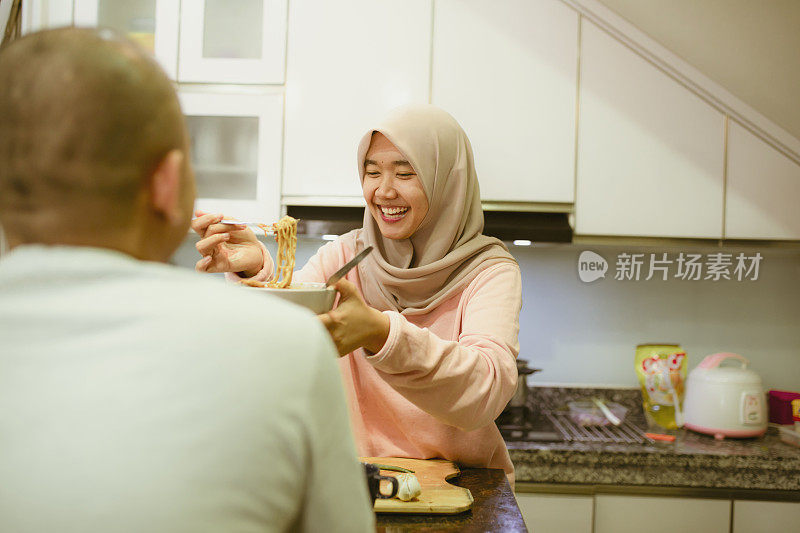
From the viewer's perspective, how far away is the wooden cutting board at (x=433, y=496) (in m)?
1.02

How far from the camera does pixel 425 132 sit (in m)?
1.50

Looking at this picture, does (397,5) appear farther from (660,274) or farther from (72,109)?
(72,109)

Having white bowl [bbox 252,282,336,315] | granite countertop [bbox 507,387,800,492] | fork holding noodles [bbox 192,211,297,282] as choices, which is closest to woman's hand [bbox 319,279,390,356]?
white bowl [bbox 252,282,336,315]

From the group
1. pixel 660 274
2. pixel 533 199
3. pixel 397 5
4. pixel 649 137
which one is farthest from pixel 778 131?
pixel 397 5

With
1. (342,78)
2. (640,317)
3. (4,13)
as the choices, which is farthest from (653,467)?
(4,13)

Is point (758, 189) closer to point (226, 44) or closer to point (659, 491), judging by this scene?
point (659, 491)

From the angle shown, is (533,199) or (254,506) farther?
(533,199)

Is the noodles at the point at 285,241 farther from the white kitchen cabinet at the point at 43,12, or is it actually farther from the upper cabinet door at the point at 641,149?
the white kitchen cabinet at the point at 43,12

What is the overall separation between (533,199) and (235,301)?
6.33 feet

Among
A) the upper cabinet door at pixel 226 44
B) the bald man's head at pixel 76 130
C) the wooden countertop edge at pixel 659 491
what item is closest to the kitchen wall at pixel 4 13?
the upper cabinet door at pixel 226 44

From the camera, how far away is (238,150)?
2322mm

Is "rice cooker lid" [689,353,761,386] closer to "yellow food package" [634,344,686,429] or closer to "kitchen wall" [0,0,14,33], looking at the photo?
"yellow food package" [634,344,686,429]

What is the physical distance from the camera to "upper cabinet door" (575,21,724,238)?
2.27 meters

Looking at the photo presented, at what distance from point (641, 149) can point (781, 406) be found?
1.20 meters
